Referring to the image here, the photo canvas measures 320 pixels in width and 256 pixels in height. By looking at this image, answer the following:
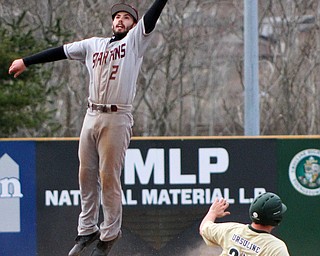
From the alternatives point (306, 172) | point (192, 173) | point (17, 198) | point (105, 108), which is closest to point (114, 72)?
point (105, 108)

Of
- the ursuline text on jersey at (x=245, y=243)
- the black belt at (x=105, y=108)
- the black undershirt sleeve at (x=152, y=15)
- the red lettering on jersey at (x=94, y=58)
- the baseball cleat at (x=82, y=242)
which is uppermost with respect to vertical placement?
the black undershirt sleeve at (x=152, y=15)

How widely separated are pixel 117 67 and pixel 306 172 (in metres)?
4.45

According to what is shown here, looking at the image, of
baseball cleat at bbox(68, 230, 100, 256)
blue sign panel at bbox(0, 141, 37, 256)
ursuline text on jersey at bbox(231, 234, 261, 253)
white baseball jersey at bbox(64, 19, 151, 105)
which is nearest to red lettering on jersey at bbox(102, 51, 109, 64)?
white baseball jersey at bbox(64, 19, 151, 105)

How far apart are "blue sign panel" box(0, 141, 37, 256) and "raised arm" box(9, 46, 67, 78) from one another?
146 inches

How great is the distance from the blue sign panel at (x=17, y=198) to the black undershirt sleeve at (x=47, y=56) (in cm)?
372

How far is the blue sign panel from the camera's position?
1063cm

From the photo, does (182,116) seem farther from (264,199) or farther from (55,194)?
(264,199)

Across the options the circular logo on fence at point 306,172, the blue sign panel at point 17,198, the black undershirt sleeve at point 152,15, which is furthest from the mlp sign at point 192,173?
the black undershirt sleeve at point 152,15

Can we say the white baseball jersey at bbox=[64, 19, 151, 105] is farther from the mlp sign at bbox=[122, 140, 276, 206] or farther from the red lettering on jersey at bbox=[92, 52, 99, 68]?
the mlp sign at bbox=[122, 140, 276, 206]

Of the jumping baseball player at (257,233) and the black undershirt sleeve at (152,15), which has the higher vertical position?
the black undershirt sleeve at (152,15)

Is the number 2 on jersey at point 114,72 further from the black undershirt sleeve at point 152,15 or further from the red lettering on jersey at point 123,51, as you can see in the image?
the black undershirt sleeve at point 152,15

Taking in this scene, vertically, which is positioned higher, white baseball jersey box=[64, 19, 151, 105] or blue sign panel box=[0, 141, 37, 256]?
white baseball jersey box=[64, 19, 151, 105]

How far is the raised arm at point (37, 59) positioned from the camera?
23.1 feet

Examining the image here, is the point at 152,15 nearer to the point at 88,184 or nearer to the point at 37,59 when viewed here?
the point at 37,59
